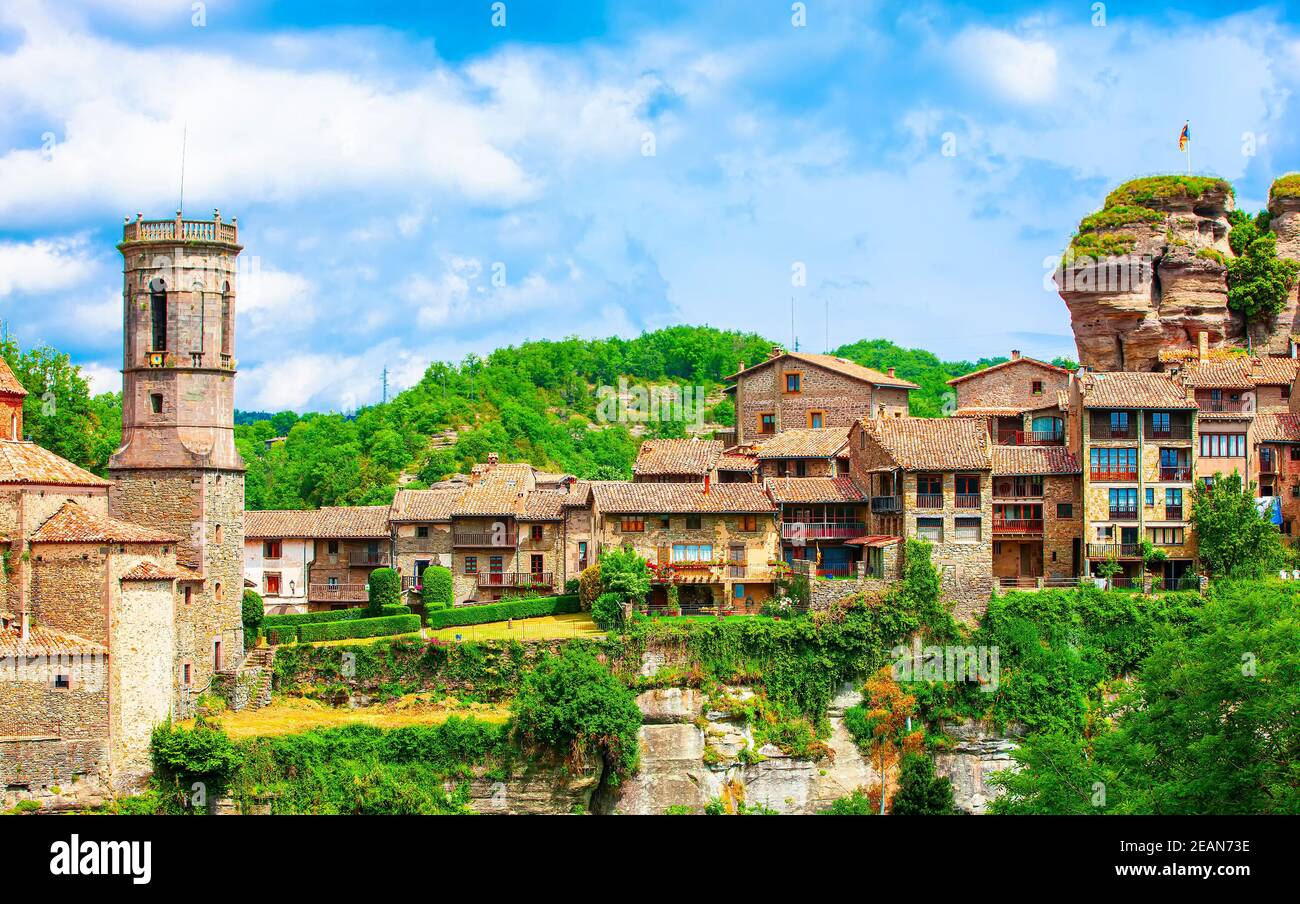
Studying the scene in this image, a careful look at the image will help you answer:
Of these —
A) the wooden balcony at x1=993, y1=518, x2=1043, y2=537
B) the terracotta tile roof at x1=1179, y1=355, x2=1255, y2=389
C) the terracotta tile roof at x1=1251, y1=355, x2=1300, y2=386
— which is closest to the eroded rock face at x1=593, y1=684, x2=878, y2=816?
the wooden balcony at x1=993, y1=518, x2=1043, y2=537

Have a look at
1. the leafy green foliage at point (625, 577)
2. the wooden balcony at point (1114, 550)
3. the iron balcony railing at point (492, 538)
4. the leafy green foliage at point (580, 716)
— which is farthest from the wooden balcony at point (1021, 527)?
the iron balcony railing at point (492, 538)

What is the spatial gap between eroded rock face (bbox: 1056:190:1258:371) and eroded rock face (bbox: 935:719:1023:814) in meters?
24.0

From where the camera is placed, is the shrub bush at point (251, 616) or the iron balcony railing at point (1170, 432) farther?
the iron balcony railing at point (1170, 432)

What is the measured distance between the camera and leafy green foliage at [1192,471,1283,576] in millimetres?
52406

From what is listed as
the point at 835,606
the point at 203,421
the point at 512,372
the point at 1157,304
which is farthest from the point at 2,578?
the point at 512,372

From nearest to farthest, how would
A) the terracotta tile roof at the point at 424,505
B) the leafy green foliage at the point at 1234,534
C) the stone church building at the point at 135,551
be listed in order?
the stone church building at the point at 135,551 < the leafy green foliage at the point at 1234,534 < the terracotta tile roof at the point at 424,505

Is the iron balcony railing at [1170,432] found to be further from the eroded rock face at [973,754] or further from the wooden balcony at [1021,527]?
the eroded rock face at [973,754]

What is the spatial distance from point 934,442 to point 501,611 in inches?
719

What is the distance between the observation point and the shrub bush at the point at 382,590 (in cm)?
5434

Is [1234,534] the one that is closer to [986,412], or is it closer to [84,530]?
[986,412]

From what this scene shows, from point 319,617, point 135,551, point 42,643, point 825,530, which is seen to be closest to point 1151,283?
point 825,530

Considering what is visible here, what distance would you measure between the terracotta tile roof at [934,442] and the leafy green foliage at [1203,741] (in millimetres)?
13848

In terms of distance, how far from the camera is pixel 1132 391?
5472 cm

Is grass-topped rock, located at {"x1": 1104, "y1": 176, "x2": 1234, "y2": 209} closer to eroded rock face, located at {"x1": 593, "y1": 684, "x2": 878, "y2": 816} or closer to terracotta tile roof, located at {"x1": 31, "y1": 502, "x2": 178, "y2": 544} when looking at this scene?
eroded rock face, located at {"x1": 593, "y1": 684, "x2": 878, "y2": 816}
